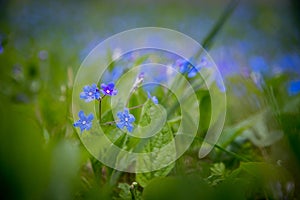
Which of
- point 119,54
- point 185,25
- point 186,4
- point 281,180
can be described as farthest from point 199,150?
point 186,4

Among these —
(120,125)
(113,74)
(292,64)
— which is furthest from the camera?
(292,64)

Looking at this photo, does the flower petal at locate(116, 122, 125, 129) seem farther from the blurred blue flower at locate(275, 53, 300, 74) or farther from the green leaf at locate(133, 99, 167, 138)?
the blurred blue flower at locate(275, 53, 300, 74)

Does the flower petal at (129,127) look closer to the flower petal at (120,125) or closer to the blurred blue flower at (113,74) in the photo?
the flower petal at (120,125)

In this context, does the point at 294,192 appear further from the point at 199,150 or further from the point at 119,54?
the point at 119,54

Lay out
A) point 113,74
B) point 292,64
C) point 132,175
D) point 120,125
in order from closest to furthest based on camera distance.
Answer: point 120,125 < point 132,175 < point 113,74 < point 292,64

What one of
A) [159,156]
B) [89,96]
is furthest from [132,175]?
[89,96]

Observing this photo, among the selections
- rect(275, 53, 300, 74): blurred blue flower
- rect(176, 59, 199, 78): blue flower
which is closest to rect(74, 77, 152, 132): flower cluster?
rect(176, 59, 199, 78): blue flower

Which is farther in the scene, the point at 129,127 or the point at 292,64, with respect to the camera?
the point at 292,64

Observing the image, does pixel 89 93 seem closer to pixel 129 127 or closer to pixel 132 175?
pixel 129 127

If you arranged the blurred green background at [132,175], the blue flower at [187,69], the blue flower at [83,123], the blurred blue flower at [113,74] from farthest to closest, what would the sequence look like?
1. the blurred blue flower at [113,74]
2. the blue flower at [187,69]
3. the blue flower at [83,123]
4. the blurred green background at [132,175]

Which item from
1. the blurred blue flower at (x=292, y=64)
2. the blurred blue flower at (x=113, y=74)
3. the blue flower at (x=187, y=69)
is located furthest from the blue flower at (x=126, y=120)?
the blurred blue flower at (x=292, y=64)

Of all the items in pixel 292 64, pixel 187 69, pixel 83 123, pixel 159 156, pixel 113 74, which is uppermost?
pixel 292 64

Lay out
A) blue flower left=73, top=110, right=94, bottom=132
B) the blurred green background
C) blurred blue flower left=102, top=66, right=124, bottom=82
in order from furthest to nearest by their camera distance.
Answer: blurred blue flower left=102, top=66, right=124, bottom=82 → blue flower left=73, top=110, right=94, bottom=132 → the blurred green background
